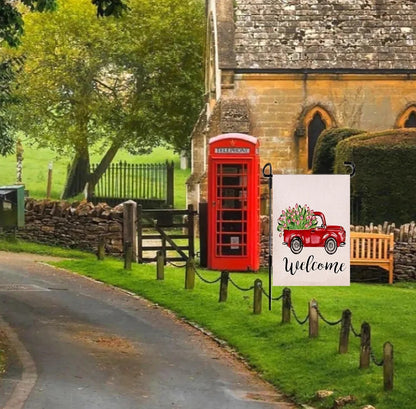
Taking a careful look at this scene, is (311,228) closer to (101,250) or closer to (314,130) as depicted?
(101,250)

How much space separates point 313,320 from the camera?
59.0 feet

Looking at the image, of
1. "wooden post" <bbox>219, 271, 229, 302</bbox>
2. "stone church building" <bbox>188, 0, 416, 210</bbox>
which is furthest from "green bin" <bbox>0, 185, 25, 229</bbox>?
"stone church building" <bbox>188, 0, 416, 210</bbox>

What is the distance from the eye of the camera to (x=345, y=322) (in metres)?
16.6

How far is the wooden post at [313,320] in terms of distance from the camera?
58.7ft

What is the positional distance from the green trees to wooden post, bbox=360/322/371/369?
3184 centimetres

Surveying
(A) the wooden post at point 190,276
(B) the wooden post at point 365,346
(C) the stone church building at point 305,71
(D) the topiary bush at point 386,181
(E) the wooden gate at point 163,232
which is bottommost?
(B) the wooden post at point 365,346

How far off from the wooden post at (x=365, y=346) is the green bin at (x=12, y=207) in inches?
680

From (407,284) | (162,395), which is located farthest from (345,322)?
(407,284)

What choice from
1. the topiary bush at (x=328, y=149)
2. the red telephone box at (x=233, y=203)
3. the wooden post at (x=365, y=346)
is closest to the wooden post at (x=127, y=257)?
the red telephone box at (x=233, y=203)

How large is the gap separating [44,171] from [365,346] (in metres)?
49.6

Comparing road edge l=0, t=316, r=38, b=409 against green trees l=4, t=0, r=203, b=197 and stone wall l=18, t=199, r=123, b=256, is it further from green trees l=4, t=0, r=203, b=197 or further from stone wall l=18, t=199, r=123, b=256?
green trees l=4, t=0, r=203, b=197

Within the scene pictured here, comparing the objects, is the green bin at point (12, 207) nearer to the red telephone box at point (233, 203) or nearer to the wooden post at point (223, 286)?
the red telephone box at point (233, 203)

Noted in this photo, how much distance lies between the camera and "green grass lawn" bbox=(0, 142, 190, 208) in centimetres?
5609

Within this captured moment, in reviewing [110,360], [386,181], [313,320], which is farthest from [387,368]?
[386,181]
